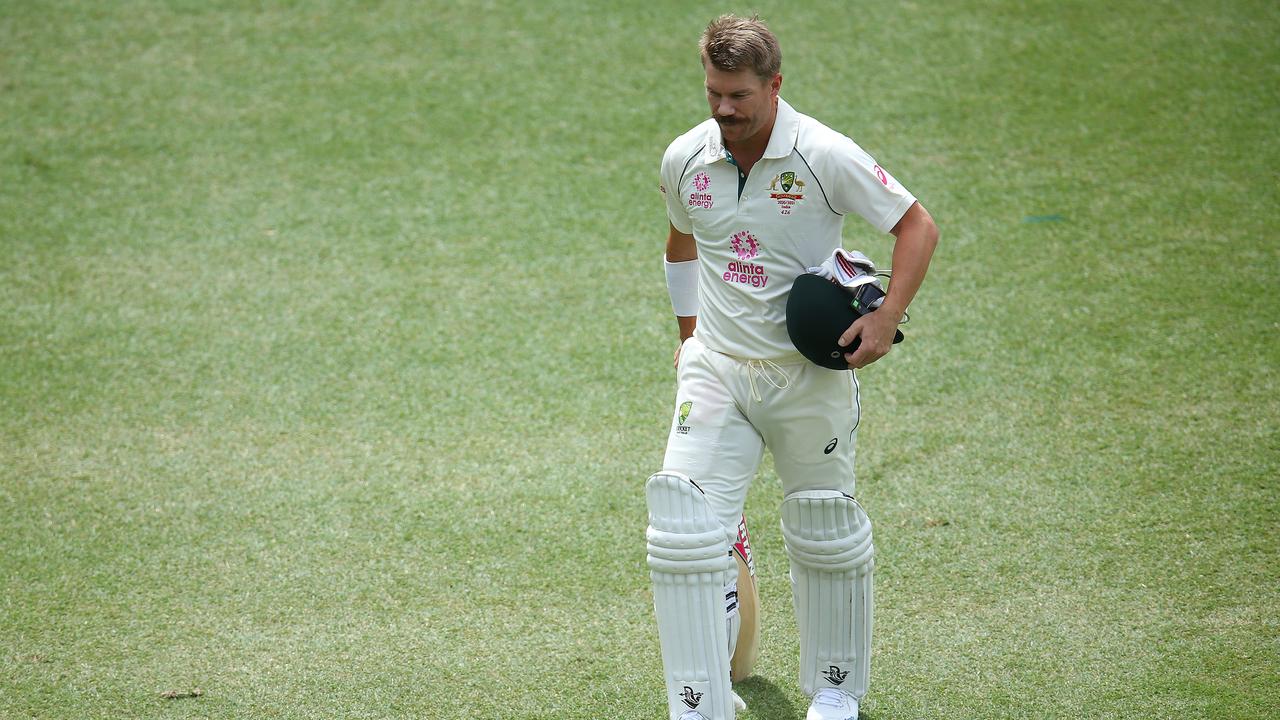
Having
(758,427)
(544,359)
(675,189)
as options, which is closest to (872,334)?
(758,427)

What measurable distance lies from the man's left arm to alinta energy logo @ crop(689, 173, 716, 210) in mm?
482

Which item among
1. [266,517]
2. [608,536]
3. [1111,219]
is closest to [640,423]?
[608,536]

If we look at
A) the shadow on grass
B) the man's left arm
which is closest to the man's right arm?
the man's left arm

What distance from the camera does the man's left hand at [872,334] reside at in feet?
8.98

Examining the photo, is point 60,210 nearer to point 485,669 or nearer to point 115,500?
point 115,500

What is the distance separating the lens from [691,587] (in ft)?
9.23

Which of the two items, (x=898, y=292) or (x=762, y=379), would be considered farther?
(x=762, y=379)

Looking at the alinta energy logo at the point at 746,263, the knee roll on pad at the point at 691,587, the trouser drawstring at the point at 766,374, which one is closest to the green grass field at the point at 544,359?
the knee roll on pad at the point at 691,587

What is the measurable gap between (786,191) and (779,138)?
0.43 feet

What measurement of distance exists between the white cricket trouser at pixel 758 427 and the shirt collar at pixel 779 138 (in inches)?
20.4

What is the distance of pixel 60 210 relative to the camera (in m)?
6.16

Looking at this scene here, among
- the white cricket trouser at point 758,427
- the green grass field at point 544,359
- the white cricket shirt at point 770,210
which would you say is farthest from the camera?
the green grass field at point 544,359

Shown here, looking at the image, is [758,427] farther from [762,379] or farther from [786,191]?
[786,191]

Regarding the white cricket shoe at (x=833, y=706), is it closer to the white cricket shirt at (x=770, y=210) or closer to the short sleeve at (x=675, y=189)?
the white cricket shirt at (x=770, y=210)
